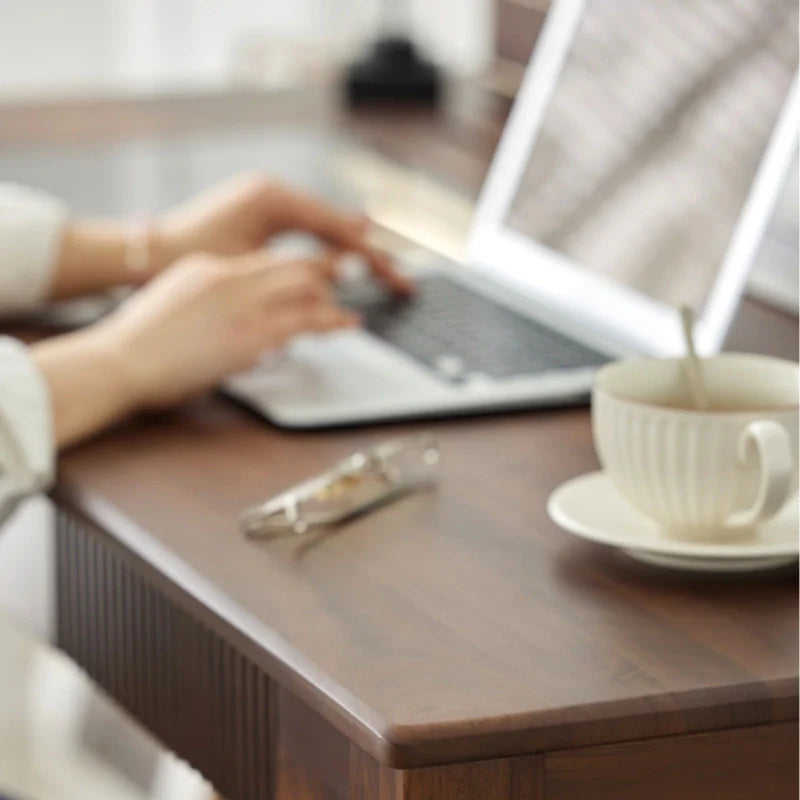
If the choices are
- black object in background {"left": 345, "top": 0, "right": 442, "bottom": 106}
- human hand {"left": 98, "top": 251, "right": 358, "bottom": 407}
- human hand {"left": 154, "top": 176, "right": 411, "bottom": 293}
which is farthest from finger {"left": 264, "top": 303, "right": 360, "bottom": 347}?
black object in background {"left": 345, "top": 0, "right": 442, "bottom": 106}

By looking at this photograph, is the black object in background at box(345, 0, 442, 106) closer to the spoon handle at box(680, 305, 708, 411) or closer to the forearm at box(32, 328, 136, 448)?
the forearm at box(32, 328, 136, 448)

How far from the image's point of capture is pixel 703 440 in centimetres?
89

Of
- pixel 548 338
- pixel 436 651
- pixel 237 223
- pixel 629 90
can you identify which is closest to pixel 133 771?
pixel 237 223

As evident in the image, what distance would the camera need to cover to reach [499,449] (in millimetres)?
1119

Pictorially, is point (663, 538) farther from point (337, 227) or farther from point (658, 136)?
point (337, 227)

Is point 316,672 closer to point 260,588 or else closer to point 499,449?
point 260,588

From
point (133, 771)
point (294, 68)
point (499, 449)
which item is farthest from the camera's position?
point (294, 68)

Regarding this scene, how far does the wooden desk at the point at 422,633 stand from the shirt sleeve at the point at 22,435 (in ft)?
0.06

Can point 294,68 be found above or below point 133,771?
above

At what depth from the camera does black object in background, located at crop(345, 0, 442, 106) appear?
2.22 m

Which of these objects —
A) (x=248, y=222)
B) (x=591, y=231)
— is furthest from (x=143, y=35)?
(x=591, y=231)

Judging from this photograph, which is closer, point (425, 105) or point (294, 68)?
point (425, 105)

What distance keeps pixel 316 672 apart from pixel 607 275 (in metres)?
0.59

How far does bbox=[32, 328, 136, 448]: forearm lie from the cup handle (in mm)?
433
